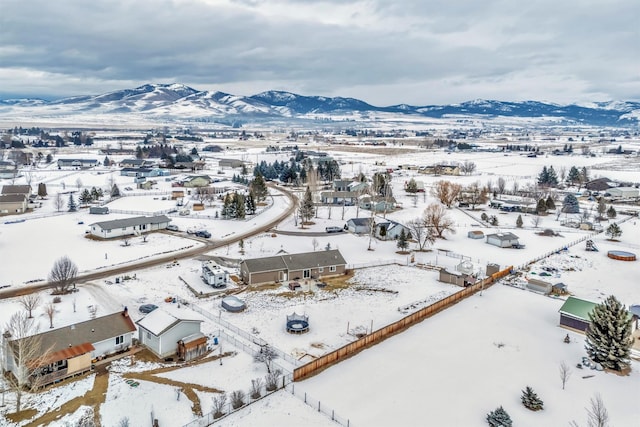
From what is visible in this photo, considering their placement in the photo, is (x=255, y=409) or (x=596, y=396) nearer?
(x=255, y=409)

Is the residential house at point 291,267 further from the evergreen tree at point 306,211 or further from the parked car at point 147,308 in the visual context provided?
the evergreen tree at point 306,211

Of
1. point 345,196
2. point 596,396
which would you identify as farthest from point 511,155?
point 596,396

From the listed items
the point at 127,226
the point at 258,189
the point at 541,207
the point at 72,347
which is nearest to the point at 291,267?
the point at 72,347

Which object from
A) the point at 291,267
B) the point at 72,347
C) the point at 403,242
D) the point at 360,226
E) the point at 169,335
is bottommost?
the point at 360,226

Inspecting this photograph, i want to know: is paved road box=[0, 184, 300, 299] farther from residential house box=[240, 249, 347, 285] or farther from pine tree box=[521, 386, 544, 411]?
pine tree box=[521, 386, 544, 411]

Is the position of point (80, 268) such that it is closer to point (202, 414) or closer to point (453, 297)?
point (202, 414)

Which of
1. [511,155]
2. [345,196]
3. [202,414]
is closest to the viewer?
[202,414]

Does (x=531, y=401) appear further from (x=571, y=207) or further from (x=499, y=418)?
(x=571, y=207)
